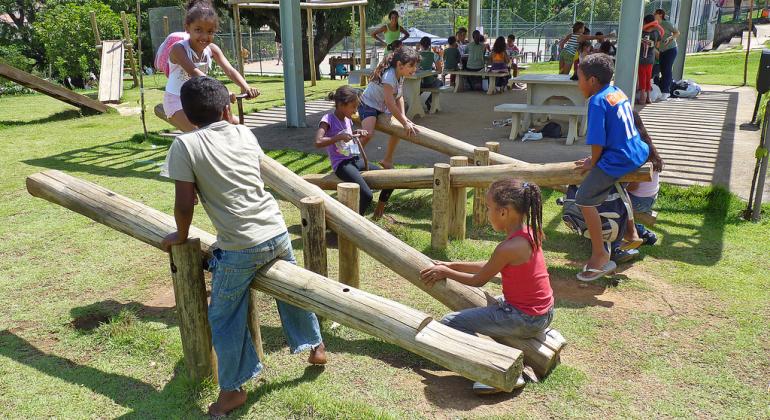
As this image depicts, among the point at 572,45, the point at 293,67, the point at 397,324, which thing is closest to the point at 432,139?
the point at 397,324

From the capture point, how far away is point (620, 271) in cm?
511

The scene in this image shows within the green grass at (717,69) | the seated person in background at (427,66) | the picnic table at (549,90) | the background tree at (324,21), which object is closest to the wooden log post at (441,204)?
the picnic table at (549,90)

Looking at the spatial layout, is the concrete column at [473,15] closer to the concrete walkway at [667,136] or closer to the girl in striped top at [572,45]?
the girl in striped top at [572,45]

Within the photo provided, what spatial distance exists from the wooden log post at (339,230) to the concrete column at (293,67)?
278 inches

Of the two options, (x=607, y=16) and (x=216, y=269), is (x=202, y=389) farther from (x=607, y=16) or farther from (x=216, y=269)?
(x=607, y=16)

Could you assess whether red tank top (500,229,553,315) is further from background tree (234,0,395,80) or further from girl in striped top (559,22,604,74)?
background tree (234,0,395,80)

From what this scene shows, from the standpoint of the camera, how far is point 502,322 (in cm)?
338

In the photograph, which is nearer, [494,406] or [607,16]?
[494,406]

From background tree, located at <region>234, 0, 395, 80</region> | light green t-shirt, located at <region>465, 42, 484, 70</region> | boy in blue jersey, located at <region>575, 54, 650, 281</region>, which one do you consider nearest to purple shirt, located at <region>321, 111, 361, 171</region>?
boy in blue jersey, located at <region>575, 54, 650, 281</region>

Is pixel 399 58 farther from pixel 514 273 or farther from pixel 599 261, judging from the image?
pixel 514 273

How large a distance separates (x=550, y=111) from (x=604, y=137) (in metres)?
5.42

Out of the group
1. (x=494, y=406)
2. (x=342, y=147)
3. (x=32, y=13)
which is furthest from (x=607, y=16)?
(x=494, y=406)

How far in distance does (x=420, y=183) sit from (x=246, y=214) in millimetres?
2756

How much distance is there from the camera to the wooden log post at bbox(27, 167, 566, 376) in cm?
347
